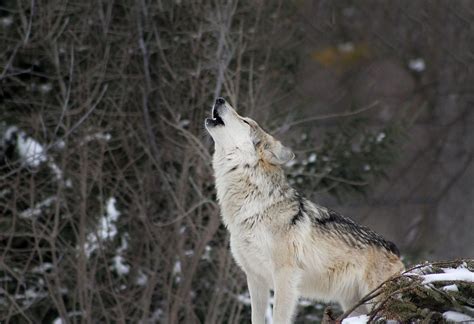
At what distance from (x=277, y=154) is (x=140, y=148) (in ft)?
24.1

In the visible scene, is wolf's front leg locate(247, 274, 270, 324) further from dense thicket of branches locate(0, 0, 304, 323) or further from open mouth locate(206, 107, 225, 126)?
dense thicket of branches locate(0, 0, 304, 323)

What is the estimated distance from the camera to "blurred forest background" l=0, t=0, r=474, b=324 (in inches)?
461

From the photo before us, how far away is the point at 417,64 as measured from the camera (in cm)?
2112

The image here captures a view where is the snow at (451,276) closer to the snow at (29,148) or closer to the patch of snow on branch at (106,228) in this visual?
the patch of snow on branch at (106,228)

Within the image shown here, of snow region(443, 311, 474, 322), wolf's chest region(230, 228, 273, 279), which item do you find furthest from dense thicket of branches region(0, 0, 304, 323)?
snow region(443, 311, 474, 322)

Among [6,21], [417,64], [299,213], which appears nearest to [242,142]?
[299,213]

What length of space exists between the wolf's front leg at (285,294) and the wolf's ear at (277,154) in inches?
34.5

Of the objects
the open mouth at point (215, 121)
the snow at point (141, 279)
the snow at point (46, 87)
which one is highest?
the snow at point (46, 87)

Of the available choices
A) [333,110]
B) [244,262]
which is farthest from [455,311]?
[333,110]

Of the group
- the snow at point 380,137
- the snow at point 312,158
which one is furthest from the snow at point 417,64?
the snow at point 312,158

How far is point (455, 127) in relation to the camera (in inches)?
825

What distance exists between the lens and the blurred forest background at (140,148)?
11703mm

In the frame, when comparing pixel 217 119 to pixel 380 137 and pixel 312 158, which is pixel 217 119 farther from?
pixel 380 137

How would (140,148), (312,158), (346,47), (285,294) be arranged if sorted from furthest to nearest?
(346,47) → (312,158) → (140,148) → (285,294)
